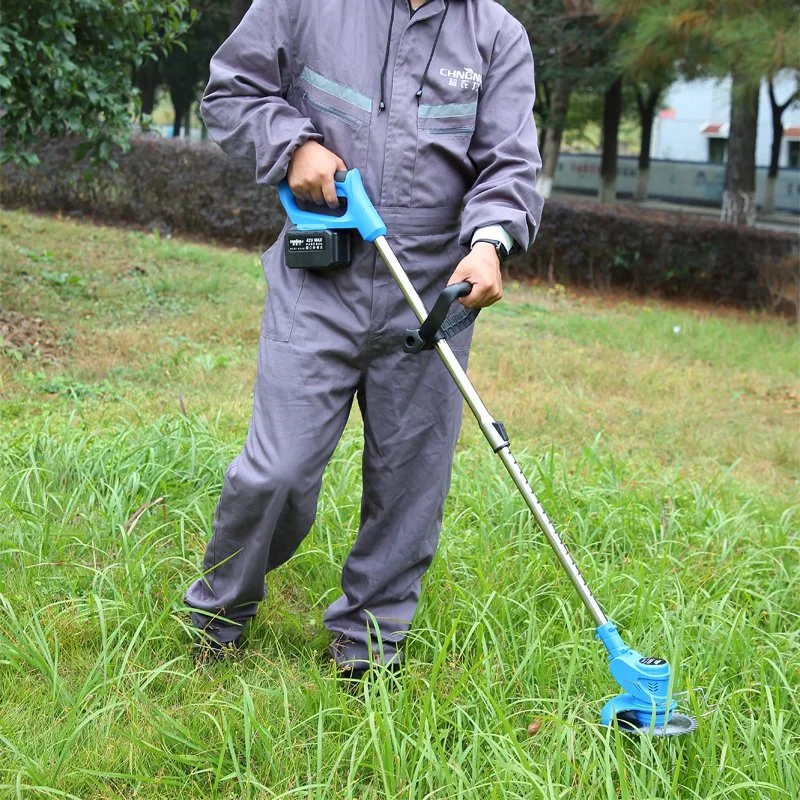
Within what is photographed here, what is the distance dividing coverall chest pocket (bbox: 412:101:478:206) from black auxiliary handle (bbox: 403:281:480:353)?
0.32m

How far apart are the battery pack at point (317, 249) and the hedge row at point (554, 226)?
907 cm

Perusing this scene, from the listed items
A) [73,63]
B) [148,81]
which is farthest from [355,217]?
[148,81]

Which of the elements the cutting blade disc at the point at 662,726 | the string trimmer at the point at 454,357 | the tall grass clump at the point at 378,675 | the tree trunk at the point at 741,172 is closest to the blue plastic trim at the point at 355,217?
the string trimmer at the point at 454,357

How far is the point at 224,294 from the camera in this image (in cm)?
771

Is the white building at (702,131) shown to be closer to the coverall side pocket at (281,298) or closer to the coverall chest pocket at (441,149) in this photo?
the coverall chest pocket at (441,149)

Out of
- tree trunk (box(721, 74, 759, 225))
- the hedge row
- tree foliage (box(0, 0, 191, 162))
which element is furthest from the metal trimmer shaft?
tree trunk (box(721, 74, 759, 225))

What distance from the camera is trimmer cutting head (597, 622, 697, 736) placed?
2.26m

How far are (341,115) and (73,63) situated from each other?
179 inches

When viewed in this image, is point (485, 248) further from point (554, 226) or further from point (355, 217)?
point (554, 226)

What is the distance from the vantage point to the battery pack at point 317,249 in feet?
7.75

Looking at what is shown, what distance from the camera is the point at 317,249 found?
2377mm

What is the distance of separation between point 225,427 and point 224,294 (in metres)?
3.49

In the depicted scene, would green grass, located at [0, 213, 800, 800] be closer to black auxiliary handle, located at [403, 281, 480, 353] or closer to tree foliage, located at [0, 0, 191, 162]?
black auxiliary handle, located at [403, 281, 480, 353]

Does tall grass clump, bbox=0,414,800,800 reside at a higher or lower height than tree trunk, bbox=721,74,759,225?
lower
